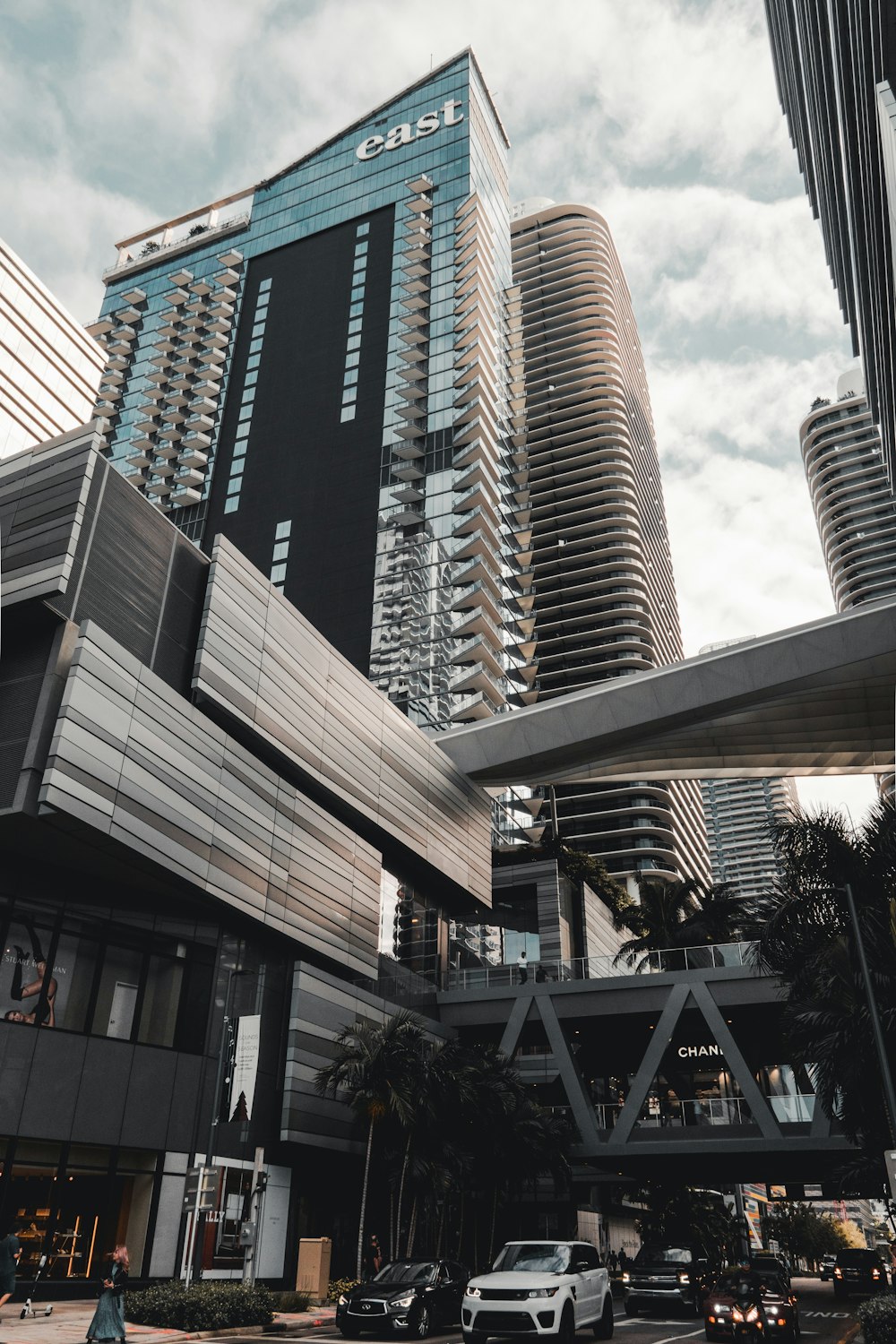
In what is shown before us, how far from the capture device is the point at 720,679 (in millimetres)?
50562

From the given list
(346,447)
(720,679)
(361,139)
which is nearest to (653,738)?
(720,679)

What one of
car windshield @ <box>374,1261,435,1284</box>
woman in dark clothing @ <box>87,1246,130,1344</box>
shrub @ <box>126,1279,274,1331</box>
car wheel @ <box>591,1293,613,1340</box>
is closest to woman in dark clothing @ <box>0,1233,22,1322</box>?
woman in dark clothing @ <box>87,1246,130,1344</box>

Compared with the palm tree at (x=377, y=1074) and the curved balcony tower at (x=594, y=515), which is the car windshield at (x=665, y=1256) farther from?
the curved balcony tower at (x=594, y=515)

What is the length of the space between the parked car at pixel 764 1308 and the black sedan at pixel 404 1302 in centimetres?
545

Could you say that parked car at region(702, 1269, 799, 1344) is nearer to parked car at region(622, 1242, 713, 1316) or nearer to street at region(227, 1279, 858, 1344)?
street at region(227, 1279, 858, 1344)

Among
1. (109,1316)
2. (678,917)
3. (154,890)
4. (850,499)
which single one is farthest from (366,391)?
(850,499)

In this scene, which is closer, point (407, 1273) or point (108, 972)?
point (407, 1273)

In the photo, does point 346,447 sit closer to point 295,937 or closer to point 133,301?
point 133,301

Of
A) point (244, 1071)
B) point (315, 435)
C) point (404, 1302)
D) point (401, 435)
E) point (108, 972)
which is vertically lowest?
point (404, 1302)

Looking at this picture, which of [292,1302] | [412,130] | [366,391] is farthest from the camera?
[412,130]

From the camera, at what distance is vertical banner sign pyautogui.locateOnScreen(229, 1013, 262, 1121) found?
29062mm

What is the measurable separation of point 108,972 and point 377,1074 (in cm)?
831

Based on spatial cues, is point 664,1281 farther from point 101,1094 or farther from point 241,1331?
point 101,1094

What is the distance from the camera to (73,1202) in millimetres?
24703
